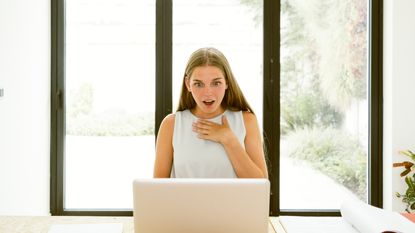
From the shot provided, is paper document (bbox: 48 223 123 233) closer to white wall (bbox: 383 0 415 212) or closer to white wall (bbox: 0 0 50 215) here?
white wall (bbox: 0 0 50 215)

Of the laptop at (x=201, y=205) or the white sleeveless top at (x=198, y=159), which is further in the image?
the white sleeveless top at (x=198, y=159)

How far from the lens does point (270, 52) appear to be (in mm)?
3395

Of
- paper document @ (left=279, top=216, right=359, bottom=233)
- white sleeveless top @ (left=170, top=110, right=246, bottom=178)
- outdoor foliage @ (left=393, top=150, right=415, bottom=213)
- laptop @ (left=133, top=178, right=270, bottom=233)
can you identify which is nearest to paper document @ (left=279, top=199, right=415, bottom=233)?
paper document @ (left=279, top=216, right=359, bottom=233)

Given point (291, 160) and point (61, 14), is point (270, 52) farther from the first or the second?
point (61, 14)

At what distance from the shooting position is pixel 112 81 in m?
3.40

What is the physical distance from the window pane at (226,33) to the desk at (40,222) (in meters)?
1.92

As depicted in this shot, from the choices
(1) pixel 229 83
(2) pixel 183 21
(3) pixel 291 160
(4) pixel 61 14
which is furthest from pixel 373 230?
(4) pixel 61 14

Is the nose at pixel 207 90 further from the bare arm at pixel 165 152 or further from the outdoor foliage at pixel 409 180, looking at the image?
the outdoor foliage at pixel 409 180

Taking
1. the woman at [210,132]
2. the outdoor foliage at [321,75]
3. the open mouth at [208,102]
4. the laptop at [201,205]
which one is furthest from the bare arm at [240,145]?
→ the outdoor foliage at [321,75]

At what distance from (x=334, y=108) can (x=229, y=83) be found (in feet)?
5.73

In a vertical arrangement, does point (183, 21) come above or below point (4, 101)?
above

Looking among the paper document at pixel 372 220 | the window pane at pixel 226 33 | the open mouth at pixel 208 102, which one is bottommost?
the paper document at pixel 372 220

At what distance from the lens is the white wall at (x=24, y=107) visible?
2.79 m

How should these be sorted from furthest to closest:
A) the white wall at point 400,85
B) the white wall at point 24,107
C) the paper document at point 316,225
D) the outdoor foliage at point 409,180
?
the white wall at point 400,85, the outdoor foliage at point 409,180, the white wall at point 24,107, the paper document at point 316,225
